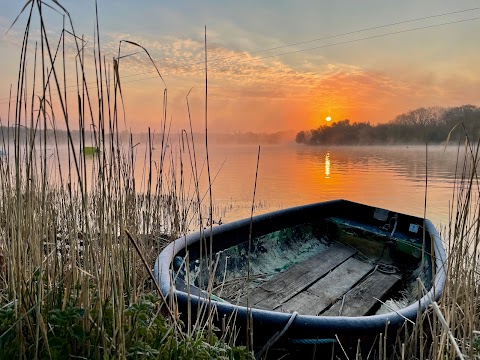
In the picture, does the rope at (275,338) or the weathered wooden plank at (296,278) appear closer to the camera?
the rope at (275,338)

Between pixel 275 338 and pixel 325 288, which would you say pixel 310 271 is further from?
pixel 275 338

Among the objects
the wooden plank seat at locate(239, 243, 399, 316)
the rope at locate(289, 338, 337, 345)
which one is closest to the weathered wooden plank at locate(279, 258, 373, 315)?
the wooden plank seat at locate(239, 243, 399, 316)

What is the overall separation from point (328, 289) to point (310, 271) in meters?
0.32

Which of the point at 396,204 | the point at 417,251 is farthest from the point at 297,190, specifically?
the point at 417,251

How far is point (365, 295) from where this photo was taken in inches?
107

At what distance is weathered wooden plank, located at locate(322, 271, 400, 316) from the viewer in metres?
2.44

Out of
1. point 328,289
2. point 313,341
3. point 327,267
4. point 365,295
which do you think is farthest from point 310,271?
point 313,341

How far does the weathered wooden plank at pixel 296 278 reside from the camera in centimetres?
249

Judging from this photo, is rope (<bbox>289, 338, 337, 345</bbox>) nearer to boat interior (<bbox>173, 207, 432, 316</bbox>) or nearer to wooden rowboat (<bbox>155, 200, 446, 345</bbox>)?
wooden rowboat (<bbox>155, 200, 446, 345</bbox>)

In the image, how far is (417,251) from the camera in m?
3.34

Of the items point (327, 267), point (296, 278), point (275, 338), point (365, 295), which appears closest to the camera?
point (275, 338)

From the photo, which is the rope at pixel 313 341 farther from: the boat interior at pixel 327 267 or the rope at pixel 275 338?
the boat interior at pixel 327 267

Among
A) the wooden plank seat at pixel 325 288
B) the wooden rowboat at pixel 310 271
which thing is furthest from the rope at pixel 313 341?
the wooden plank seat at pixel 325 288

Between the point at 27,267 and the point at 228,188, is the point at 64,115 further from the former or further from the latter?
the point at 228,188
